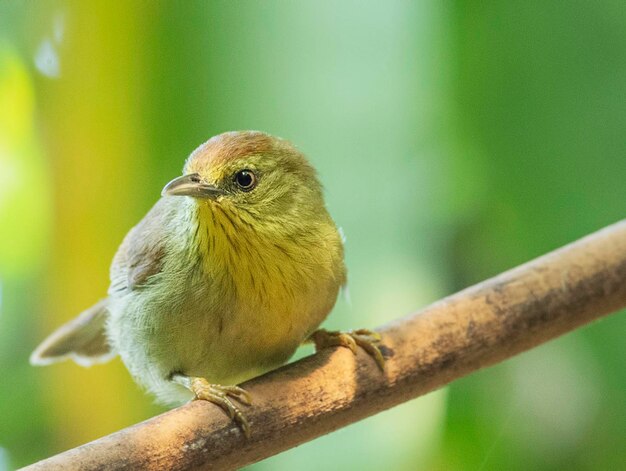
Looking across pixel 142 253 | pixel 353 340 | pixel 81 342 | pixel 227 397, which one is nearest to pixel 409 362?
pixel 353 340

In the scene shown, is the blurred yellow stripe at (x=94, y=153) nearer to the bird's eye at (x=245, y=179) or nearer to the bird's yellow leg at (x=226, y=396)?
the bird's eye at (x=245, y=179)

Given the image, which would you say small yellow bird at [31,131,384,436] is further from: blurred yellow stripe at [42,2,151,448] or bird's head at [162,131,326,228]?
blurred yellow stripe at [42,2,151,448]

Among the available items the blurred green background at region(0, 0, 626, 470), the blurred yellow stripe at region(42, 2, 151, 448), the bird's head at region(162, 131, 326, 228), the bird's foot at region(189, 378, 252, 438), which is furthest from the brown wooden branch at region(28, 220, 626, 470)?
the blurred yellow stripe at region(42, 2, 151, 448)

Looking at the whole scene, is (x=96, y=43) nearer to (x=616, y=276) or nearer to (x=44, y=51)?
(x=44, y=51)

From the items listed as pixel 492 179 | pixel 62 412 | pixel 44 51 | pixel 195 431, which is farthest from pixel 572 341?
pixel 44 51

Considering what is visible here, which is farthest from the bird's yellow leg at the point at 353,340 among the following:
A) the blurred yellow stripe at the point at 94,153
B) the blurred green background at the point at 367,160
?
the blurred yellow stripe at the point at 94,153

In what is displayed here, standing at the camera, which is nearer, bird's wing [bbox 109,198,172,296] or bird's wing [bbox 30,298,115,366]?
bird's wing [bbox 109,198,172,296]
